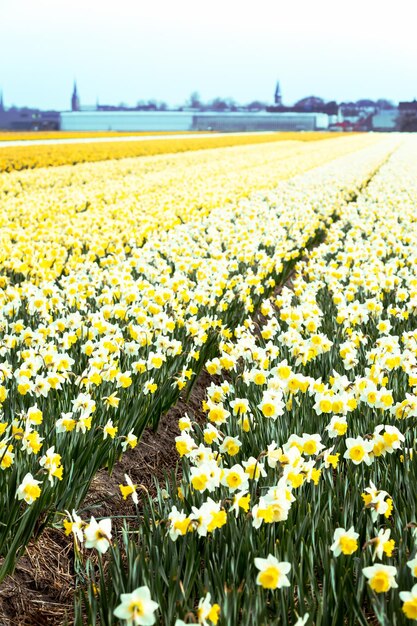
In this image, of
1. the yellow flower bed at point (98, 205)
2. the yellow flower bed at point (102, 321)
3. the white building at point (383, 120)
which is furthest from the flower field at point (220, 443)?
the white building at point (383, 120)

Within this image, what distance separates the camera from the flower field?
2.44 metres

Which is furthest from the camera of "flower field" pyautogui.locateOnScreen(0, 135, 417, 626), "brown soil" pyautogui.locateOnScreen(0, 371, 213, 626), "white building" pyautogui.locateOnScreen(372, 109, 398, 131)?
"white building" pyautogui.locateOnScreen(372, 109, 398, 131)

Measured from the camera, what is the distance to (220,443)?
12.4ft

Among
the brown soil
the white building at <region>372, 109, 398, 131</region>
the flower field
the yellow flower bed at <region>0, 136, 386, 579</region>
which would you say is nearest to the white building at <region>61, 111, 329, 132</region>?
the white building at <region>372, 109, 398, 131</region>

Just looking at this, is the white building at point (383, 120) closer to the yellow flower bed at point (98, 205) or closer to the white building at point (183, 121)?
the white building at point (183, 121)

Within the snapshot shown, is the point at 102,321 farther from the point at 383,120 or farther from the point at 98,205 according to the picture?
the point at 383,120

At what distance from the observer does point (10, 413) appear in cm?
392

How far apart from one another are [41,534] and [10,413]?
735 mm

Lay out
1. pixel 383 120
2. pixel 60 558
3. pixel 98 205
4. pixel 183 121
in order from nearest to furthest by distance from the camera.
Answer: pixel 60 558, pixel 98 205, pixel 183 121, pixel 383 120

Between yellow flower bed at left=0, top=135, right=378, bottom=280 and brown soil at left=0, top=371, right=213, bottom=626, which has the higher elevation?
yellow flower bed at left=0, top=135, right=378, bottom=280

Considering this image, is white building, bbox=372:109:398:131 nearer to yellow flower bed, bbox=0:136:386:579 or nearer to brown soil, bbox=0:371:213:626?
yellow flower bed, bbox=0:136:386:579

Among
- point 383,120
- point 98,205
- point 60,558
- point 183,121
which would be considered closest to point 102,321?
point 60,558

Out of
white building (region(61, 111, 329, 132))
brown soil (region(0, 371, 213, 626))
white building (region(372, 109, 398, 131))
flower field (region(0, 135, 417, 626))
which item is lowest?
brown soil (region(0, 371, 213, 626))

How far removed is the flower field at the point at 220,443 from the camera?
244cm
